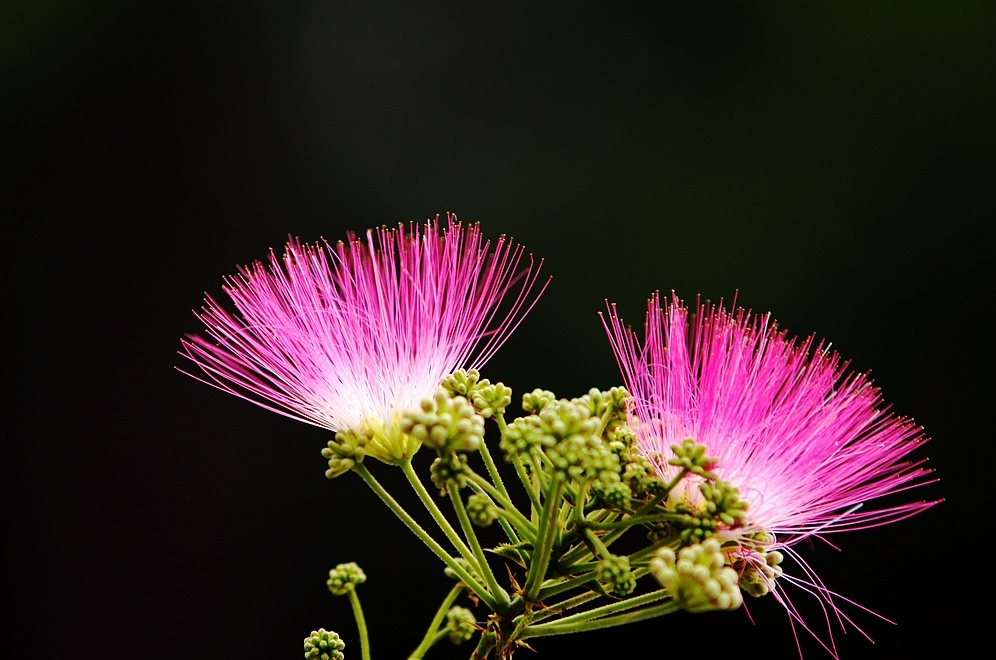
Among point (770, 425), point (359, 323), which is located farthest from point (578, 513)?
point (359, 323)

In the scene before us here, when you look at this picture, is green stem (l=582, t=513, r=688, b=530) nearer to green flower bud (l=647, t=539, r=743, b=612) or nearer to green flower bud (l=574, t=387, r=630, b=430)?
green flower bud (l=647, t=539, r=743, b=612)

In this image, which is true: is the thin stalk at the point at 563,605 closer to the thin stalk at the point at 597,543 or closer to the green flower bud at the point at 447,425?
the thin stalk at the point at 597,543

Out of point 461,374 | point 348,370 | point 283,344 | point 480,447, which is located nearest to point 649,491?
point 480,447

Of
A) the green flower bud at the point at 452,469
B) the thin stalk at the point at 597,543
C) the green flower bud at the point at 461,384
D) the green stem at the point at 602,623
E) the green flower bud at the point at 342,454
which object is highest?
the green flower bud at the point at 461,384

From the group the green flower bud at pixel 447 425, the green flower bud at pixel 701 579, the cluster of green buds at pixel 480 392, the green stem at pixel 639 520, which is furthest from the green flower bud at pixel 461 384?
the green flower bud at pixel 701 579

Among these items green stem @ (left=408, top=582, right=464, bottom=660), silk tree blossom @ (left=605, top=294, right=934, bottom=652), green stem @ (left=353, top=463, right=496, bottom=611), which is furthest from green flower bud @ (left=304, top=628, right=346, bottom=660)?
silk tree blossom @ (left=605, top=294, right=934, bottom=652)

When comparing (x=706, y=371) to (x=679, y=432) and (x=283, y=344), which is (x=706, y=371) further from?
(x=283, y=344)
